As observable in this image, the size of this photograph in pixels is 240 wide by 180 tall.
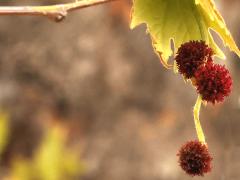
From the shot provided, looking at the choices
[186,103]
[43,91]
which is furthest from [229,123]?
[43,91]

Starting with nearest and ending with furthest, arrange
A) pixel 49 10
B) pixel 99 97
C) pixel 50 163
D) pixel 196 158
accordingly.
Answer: pixel 49 10, pixel 196 158, pixel 50 163, pixel 99 97

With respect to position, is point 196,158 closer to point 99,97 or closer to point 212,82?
point 212,82

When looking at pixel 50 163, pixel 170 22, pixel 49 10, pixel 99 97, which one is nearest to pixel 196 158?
pixel 170 22

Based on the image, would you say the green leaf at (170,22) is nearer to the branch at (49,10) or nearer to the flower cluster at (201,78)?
the flower cluster at (201,78)

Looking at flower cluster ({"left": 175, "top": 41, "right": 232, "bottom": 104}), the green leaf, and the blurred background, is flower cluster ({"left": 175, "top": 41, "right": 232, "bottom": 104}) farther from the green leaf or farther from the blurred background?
the blurred background

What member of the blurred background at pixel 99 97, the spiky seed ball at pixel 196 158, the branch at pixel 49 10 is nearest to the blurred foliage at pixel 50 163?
the blurred background at pixel 99 97

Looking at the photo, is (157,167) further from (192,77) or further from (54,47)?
(192,77)
